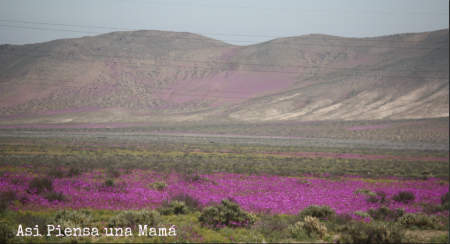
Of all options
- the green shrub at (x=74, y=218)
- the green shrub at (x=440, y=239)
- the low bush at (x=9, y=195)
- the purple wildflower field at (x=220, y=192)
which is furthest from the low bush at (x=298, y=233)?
the low bush at (x=9, y=195)

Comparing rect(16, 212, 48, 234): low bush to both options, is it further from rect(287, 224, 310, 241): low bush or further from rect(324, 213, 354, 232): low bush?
rect(324, 213, 354, 232): low bush

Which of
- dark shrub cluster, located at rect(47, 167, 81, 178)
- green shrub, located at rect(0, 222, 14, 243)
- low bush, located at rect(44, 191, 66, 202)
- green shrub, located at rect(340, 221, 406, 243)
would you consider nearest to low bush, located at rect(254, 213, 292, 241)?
green shrub, located at rect(340, 221, 406, 243)

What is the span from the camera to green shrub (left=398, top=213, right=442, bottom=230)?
31.8ft

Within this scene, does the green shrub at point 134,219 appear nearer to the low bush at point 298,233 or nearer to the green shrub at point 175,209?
the green shrub at point 175,209

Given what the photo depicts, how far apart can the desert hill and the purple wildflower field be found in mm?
85649

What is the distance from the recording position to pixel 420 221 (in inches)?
388

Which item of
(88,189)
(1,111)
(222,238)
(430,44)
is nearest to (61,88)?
(1,111)

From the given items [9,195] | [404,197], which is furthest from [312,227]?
[9,195]

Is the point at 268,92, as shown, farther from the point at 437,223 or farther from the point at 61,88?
the point at 437,223

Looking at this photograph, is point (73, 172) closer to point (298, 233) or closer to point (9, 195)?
point (9, 195)

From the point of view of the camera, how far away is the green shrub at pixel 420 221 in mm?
9680

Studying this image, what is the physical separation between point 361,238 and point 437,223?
13.3 feet

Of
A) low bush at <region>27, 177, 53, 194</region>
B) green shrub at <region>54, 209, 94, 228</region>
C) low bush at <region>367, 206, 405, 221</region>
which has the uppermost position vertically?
green shrub at <region>54, 209, 94, 228</region>

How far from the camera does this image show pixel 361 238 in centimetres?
800
